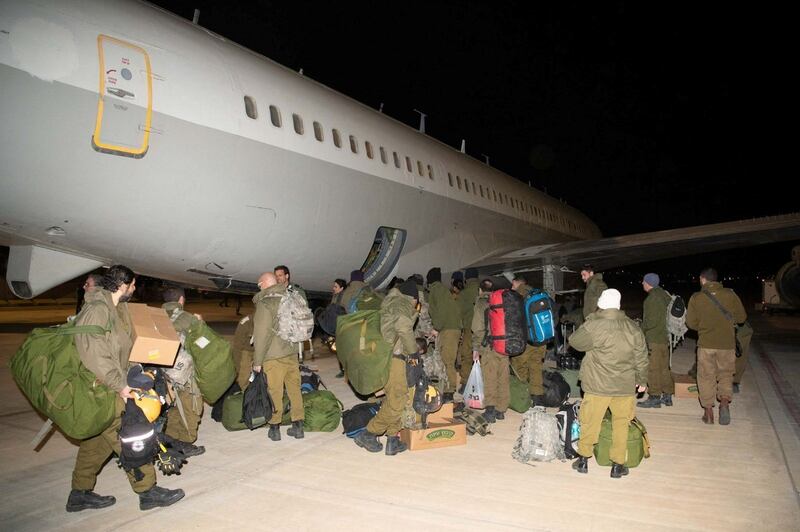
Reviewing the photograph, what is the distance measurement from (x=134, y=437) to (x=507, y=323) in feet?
12.9

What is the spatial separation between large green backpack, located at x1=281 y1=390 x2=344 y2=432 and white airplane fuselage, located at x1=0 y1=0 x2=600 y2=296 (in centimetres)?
216

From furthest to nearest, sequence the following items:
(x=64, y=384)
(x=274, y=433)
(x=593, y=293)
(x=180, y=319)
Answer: (x=593, y=293) → (x=274, y=433) → (x=180, y=319) → (x=64, y=384)

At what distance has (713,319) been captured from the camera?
6324 millimetres

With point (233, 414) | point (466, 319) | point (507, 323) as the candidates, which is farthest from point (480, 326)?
point (233, 414)

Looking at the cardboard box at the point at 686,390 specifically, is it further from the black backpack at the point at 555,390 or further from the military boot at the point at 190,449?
the military boot at the point at 190,449

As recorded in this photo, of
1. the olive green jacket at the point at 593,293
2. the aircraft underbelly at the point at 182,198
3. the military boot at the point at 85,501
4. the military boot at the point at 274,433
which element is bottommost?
the military boot at the point at 85,501

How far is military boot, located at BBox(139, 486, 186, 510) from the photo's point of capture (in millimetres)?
3918

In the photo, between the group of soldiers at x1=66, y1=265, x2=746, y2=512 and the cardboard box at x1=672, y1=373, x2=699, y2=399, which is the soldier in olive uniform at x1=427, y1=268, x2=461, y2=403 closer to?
the group of soldiers at x1=66, y1=265, x2=746, y2=512

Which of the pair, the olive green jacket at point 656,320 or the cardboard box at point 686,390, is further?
the cardboard box at point 686,390

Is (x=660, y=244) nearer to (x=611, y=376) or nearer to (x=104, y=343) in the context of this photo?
(x=611, y=376)

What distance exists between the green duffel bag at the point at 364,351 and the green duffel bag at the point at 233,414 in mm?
1478

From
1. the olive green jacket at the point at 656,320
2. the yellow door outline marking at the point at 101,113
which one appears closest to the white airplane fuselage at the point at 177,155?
the yellow door outline marking at the point at 101,113

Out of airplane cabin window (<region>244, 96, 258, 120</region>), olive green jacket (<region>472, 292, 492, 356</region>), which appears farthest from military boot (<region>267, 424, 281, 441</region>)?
airplane cabin window (<region>244, 96, 258, 120</region>)

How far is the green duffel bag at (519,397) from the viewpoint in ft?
22.1
